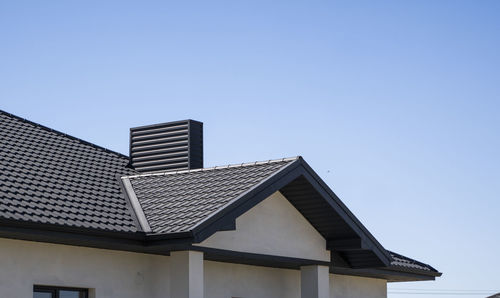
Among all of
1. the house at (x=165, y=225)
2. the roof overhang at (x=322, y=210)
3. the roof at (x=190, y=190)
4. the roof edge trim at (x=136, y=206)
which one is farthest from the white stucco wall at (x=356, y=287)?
the roof edge trim at (x=136, y=206)

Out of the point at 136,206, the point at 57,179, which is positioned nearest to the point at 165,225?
the point at 136,206

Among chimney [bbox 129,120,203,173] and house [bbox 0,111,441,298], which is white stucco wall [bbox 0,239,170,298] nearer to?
house [bbox 0,111,441,298]

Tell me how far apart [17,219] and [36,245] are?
1.13 metres

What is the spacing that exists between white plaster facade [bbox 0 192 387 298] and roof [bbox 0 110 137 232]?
54cm

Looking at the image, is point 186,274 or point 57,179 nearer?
point 186,274

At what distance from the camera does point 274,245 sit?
659 inches

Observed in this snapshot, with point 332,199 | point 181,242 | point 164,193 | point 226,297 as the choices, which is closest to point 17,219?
point 181,242

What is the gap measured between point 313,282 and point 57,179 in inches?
213

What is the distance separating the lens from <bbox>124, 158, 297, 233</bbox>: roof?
1460 centimetres

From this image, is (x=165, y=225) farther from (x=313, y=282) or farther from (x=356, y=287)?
(x=356, y=287)

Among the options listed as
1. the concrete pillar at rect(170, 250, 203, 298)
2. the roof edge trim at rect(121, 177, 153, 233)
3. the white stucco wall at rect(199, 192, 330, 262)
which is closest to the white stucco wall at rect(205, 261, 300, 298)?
the white stucco wall at rect(199, 192, 330, 262)

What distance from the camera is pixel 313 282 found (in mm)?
17891

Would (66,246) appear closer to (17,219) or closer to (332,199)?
(17,219)

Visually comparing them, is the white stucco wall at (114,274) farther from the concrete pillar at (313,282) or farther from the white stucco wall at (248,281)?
the concrete pillar at (313,282)
